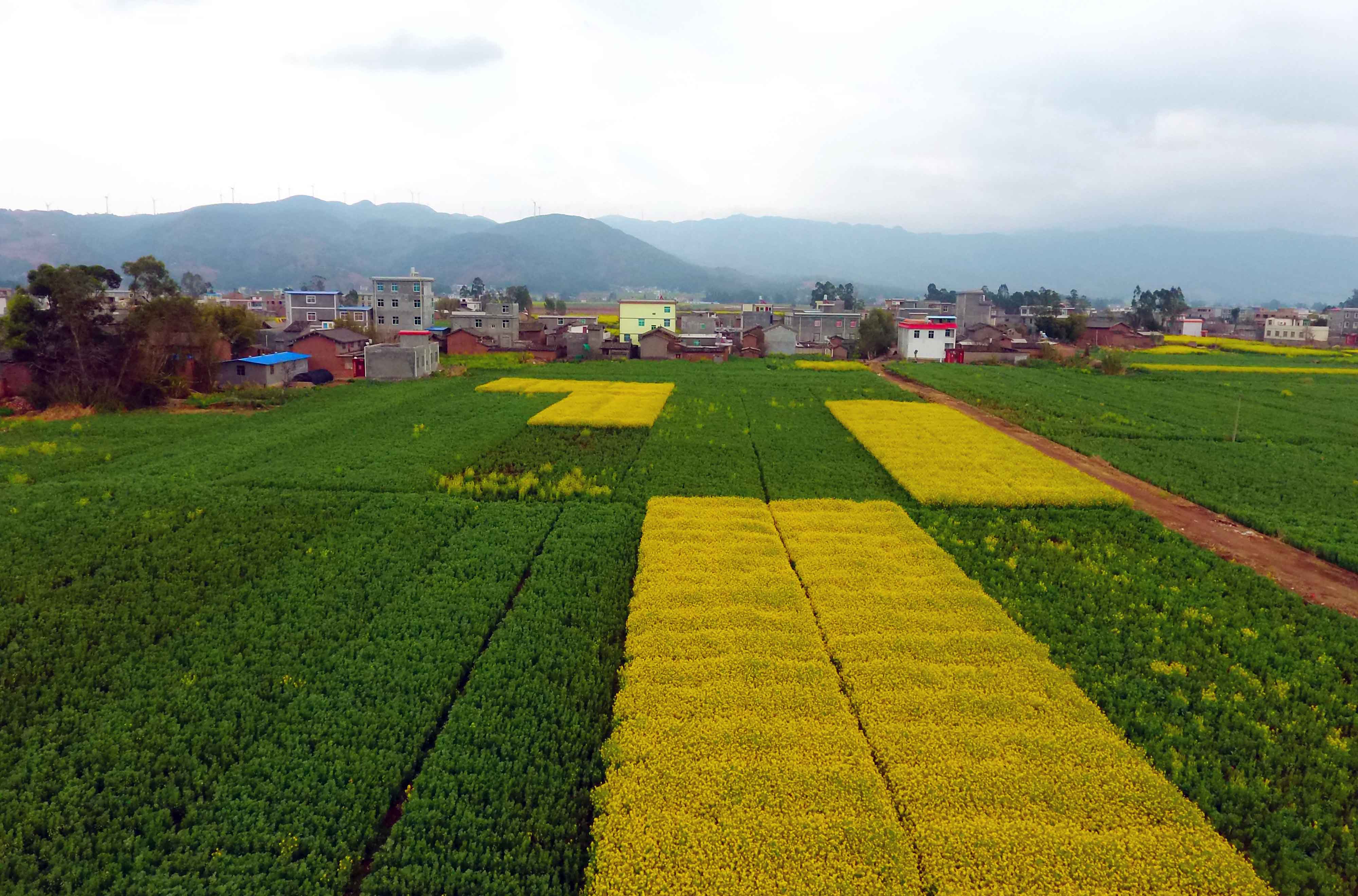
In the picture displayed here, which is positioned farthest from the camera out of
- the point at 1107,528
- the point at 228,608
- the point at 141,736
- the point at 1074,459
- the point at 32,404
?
the point at 32,404

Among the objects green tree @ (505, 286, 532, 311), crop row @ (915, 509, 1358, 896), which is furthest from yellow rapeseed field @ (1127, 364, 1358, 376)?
green tree @ (505, 286, 532, 311)

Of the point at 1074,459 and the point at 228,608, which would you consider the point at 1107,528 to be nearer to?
the point at 1074,459

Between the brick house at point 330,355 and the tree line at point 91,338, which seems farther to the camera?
the brick house at point 330,355

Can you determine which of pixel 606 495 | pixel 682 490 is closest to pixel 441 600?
pixel 606 495

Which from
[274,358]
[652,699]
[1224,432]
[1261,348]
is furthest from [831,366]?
[1261,348]

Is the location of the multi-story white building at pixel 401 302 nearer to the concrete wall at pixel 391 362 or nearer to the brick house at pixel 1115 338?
the concrete wall at pixel 391 362

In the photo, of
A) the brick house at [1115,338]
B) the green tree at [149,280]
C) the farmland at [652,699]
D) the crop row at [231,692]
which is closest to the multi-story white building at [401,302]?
the green tree at [149,280]
